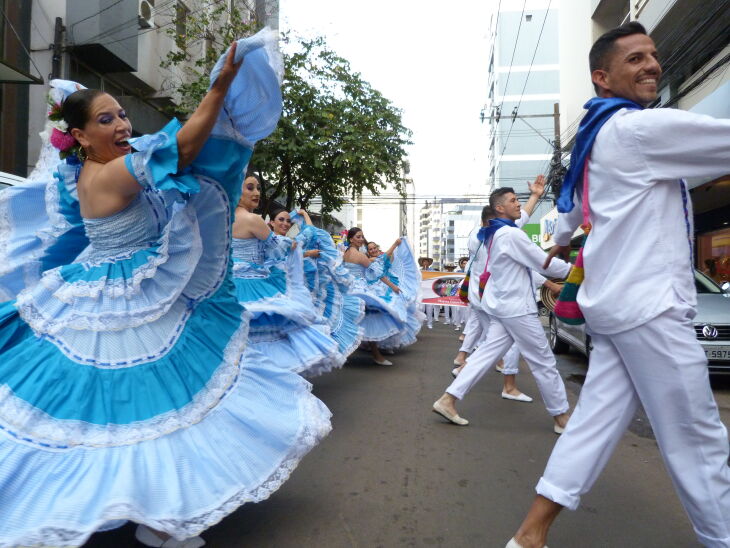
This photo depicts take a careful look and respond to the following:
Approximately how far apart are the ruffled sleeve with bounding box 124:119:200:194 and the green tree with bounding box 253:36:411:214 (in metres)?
12.9

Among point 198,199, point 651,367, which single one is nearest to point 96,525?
point 198,199

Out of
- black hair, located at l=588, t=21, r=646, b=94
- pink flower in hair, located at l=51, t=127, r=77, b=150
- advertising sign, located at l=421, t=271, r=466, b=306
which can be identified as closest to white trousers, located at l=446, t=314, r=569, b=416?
black hair, located at l=588, t=21, r=646, b=94

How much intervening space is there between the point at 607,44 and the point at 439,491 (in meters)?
2.49

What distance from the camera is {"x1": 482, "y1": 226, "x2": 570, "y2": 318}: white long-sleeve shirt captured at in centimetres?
497

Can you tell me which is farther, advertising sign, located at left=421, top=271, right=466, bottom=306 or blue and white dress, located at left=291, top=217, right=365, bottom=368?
advertising sign, located at left=421, top=271, right=466, bottom=306

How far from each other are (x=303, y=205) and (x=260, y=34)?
51.4 feet

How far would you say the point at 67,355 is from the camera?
2395mm

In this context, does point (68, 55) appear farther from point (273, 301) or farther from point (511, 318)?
point (511, 318)

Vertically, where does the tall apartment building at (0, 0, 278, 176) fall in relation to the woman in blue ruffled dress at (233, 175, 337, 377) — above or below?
above

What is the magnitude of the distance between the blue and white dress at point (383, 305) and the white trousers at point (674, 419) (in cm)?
550

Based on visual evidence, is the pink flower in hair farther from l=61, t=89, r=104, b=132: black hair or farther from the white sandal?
the white sandal

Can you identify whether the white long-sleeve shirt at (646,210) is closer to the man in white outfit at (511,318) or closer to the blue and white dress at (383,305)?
the man in white outfit at (511,318)

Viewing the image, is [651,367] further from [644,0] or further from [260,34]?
[644,0]

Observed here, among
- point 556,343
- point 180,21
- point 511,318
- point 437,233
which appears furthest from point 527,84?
point 437,233
